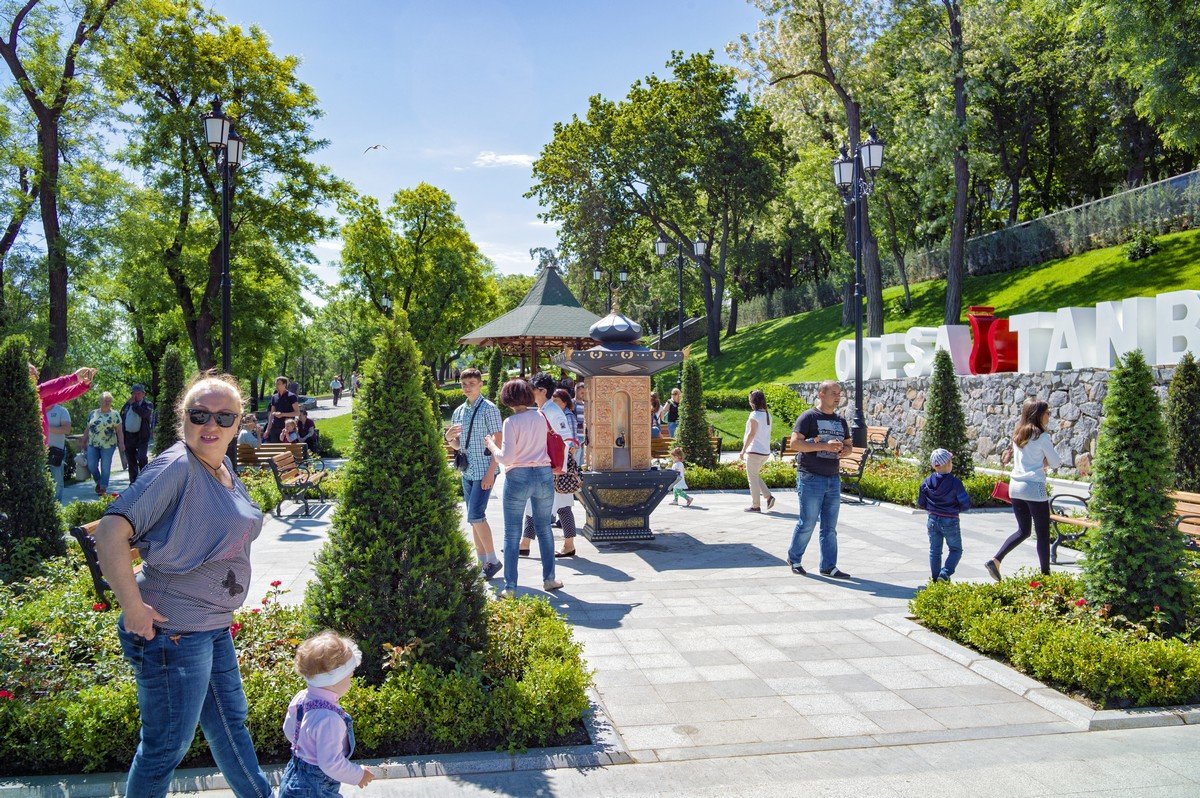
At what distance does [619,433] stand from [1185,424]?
6.56m

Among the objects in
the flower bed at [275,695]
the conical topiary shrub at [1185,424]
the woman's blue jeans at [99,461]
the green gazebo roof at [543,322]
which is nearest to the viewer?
the flower bed at [275,695]

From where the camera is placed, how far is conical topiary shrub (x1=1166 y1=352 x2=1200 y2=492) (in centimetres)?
941

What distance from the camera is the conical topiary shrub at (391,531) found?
14.6 ft

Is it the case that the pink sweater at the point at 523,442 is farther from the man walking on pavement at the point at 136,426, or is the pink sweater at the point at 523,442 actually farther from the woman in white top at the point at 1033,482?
the man walking on pavement at the point at 136,426

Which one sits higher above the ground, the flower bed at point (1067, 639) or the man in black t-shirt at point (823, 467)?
the man in black t-shirt at point (823, 467)

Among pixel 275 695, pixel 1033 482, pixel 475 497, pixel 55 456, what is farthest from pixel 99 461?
pixel 1033 482

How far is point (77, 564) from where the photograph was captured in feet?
23.3

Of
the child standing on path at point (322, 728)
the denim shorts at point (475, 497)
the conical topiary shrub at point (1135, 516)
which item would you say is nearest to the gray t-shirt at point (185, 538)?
the child standing on path at point (322, 728)

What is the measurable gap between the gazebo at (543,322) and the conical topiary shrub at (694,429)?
5.75 meters

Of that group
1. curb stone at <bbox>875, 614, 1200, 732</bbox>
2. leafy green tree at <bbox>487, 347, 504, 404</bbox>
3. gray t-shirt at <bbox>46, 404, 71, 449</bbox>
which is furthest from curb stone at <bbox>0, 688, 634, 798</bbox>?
leafy green tree at <bbox>487, 347, 504, 404</bbox>

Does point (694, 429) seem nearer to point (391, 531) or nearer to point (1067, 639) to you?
point (1067, 639)

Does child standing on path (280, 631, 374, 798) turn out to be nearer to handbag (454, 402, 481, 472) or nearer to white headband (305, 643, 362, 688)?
white headband (305, 643, 362, 688)

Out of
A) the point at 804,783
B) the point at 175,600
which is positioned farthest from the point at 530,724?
the point at 175,600

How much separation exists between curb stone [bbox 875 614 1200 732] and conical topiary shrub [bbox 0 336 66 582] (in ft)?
23.5
